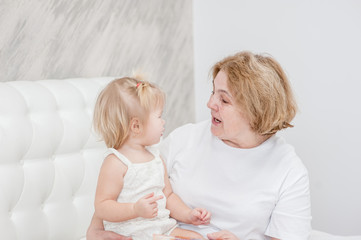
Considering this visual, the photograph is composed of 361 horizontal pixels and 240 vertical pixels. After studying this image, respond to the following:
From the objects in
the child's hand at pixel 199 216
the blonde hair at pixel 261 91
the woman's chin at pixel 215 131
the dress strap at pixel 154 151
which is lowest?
the child's hand at pixel 199 216

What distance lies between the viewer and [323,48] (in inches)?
102

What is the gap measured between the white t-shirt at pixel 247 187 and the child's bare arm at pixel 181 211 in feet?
0.12

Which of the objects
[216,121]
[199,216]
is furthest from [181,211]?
[216,121]

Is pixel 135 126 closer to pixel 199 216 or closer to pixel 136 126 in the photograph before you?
pixel 136 126

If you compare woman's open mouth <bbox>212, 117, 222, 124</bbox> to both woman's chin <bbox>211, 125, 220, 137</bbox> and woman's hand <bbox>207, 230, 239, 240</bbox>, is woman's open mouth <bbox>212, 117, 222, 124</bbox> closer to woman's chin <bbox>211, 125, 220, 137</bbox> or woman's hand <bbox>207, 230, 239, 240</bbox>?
woman's chin <bbox>211, 125, 220, 137</bbox>

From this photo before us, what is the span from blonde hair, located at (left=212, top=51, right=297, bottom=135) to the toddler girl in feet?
0.92

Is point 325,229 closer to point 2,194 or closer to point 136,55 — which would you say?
point 136,55

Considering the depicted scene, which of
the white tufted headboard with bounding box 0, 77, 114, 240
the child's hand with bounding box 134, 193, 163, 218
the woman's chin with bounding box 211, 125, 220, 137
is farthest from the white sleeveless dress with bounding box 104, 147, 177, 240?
the white tufted headboard with bounding box 0, 77, 114, 240

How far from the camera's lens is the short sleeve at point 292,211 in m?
1.81

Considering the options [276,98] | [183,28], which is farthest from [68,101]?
[183,28]

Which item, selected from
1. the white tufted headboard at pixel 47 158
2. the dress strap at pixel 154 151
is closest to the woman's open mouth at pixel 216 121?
the dress strap at pixel 154 151

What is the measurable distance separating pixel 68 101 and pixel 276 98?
880 mm

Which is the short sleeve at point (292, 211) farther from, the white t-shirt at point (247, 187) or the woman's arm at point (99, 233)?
the woman's arm at point (99, 233)

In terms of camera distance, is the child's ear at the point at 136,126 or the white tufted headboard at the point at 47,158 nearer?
the child's ear at the point at 136,126
